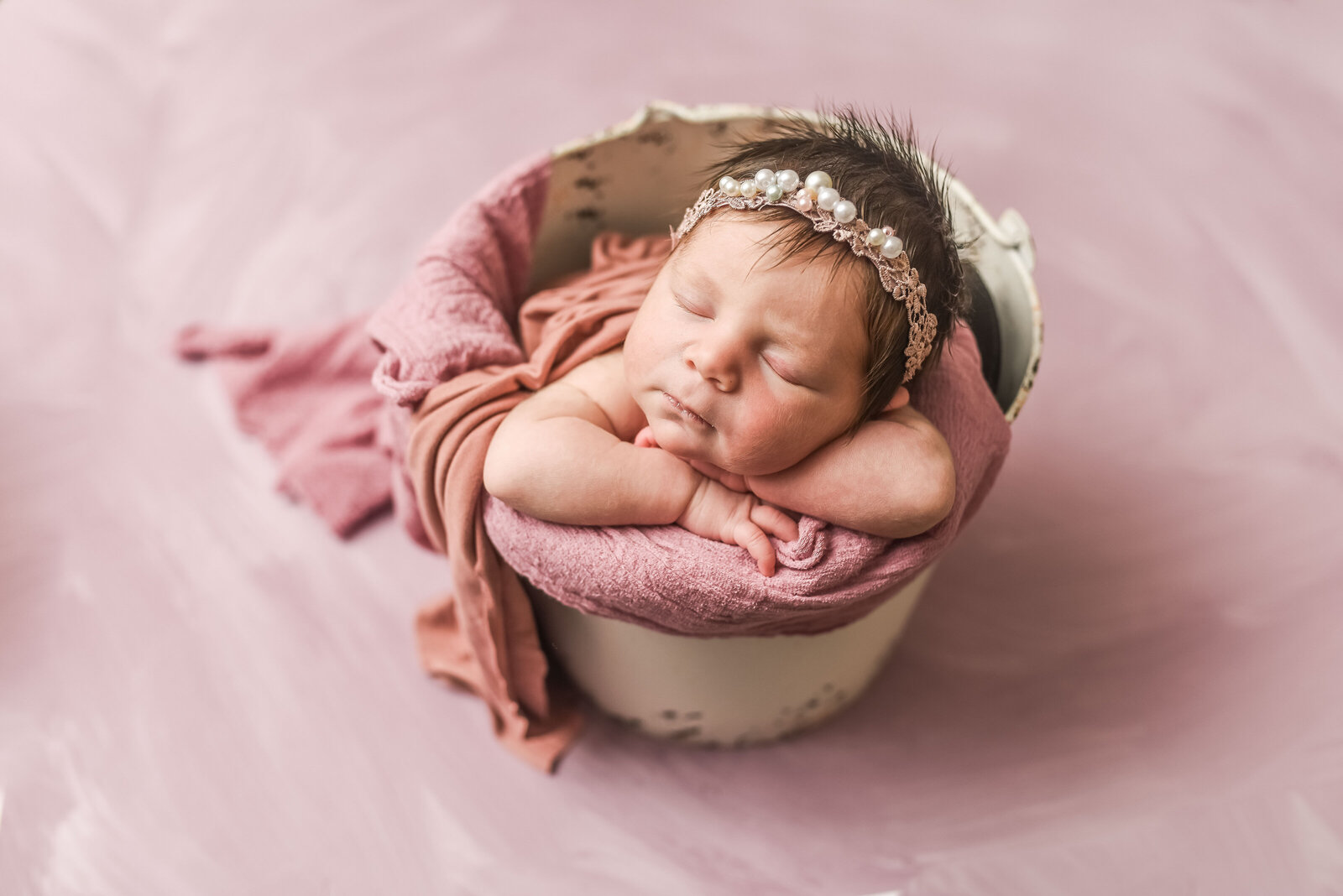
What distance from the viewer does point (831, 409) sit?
90cm

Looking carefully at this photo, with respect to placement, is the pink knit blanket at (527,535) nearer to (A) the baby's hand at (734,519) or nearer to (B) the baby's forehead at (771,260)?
(A) the baby's hand at (734,519)

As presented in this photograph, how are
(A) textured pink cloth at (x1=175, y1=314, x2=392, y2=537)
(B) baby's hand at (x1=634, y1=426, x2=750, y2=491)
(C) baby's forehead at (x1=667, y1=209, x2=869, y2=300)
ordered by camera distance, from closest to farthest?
(C) baby's forehead at (x1=667, y1=209, x2=869, y2=300) < (B) baby's hand at (x1=634, y1=426, x2=750, y2=491) < (A) textured pink cloth at (x1=175, y1=314, x2=392, y2=537)

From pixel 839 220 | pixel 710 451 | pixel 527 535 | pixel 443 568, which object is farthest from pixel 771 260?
pixel 443 568

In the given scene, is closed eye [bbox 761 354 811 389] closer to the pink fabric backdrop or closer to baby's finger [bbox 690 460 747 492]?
baby's finger [bbox 690 460 747 492]

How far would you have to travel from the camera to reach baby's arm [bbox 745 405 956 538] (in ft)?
2.92

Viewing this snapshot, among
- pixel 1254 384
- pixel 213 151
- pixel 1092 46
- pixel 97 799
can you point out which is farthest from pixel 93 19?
pixel 1254 384

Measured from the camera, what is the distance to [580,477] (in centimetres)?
91

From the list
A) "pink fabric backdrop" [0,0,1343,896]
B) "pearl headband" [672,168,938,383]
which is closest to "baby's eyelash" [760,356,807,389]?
"pearl headband" [672,168,938,383]

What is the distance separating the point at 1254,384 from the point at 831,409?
1.00m

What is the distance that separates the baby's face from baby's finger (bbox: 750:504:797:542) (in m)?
0.04

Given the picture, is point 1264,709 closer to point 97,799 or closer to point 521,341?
point 521,341

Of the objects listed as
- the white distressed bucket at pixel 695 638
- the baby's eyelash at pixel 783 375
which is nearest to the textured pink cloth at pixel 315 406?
the white distressed bucket at pixel 695 638

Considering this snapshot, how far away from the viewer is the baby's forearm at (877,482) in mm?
891

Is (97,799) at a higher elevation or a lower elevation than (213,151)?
lower
